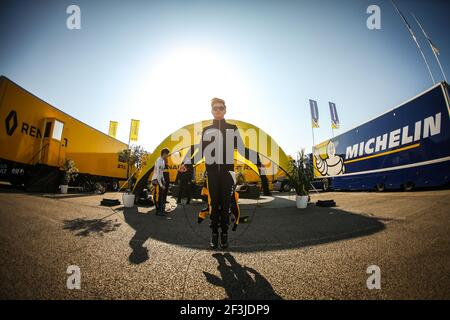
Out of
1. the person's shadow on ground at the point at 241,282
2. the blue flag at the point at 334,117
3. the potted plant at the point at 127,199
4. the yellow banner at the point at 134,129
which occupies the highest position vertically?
the blue flag at the point at 334,117

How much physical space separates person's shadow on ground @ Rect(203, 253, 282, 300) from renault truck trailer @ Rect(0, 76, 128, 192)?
33.9 ft

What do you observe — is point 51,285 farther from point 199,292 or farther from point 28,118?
point 28,118

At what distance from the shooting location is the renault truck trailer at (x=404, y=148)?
23.4ft

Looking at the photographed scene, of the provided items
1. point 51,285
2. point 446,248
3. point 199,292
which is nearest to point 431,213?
point 446,248

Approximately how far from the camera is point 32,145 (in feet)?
28.6

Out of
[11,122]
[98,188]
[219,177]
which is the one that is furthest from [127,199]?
[98,188]

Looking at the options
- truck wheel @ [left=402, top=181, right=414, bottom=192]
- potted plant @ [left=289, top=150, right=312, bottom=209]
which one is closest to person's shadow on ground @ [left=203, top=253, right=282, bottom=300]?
potted plant @ [left=289, top=150, right=312, bottom=209]

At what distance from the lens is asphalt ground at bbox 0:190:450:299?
1526mm

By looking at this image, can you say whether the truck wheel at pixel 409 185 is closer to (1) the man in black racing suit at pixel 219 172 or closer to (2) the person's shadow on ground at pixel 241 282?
(1) the man in black racing suit at pixel 219 172

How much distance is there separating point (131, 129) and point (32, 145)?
1377 cm

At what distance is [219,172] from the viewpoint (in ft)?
9.43

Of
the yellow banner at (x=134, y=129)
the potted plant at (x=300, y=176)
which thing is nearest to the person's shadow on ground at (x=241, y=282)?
the potted plant at (x=300, y=176)

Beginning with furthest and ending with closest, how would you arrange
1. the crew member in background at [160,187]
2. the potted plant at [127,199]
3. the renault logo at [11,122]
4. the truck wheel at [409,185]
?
1. the truck wheel at [409,185]
2. the renault logo at [11,122]
3. the potted plant at [127,199]
4. the crew member in background at [160,187]

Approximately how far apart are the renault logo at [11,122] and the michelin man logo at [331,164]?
17.7m
